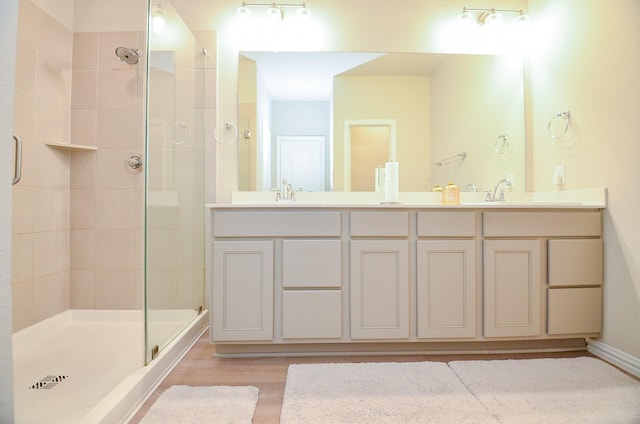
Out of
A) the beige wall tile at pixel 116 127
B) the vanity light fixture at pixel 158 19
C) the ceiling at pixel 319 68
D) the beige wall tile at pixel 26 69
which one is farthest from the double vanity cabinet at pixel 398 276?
the beige wall tile at pixel 26 69

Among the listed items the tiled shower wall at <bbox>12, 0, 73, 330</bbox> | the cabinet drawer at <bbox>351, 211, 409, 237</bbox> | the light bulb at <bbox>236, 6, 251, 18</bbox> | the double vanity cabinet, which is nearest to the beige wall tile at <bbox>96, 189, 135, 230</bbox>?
the tiled shower wall at <bbox>12, 0, 73, 330</bbox>

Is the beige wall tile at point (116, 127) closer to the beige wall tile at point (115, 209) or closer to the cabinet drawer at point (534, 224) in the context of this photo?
the beige wall tile at point (115, 209)

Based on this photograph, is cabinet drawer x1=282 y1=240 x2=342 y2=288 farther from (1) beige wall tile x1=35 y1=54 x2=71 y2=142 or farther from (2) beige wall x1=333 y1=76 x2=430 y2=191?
(1) beige wall tile x1=35 y1=54 x2=71 y2=142

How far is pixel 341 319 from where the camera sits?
66.6 inches

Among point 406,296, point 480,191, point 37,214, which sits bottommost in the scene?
point 406,296

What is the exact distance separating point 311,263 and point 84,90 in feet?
6.65

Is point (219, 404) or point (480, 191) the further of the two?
point (480, 191)

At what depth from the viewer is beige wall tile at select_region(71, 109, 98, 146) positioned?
228 centimetres

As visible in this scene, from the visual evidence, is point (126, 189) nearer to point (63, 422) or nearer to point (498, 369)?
point (63, 422)

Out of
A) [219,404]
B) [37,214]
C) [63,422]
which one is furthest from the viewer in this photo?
[37,214]

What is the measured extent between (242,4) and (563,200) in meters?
2.46

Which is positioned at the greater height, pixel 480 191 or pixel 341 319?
pixel 480 191

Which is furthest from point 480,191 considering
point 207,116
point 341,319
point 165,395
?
point 165,395

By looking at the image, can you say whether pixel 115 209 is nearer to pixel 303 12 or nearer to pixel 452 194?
pixel 303 12
